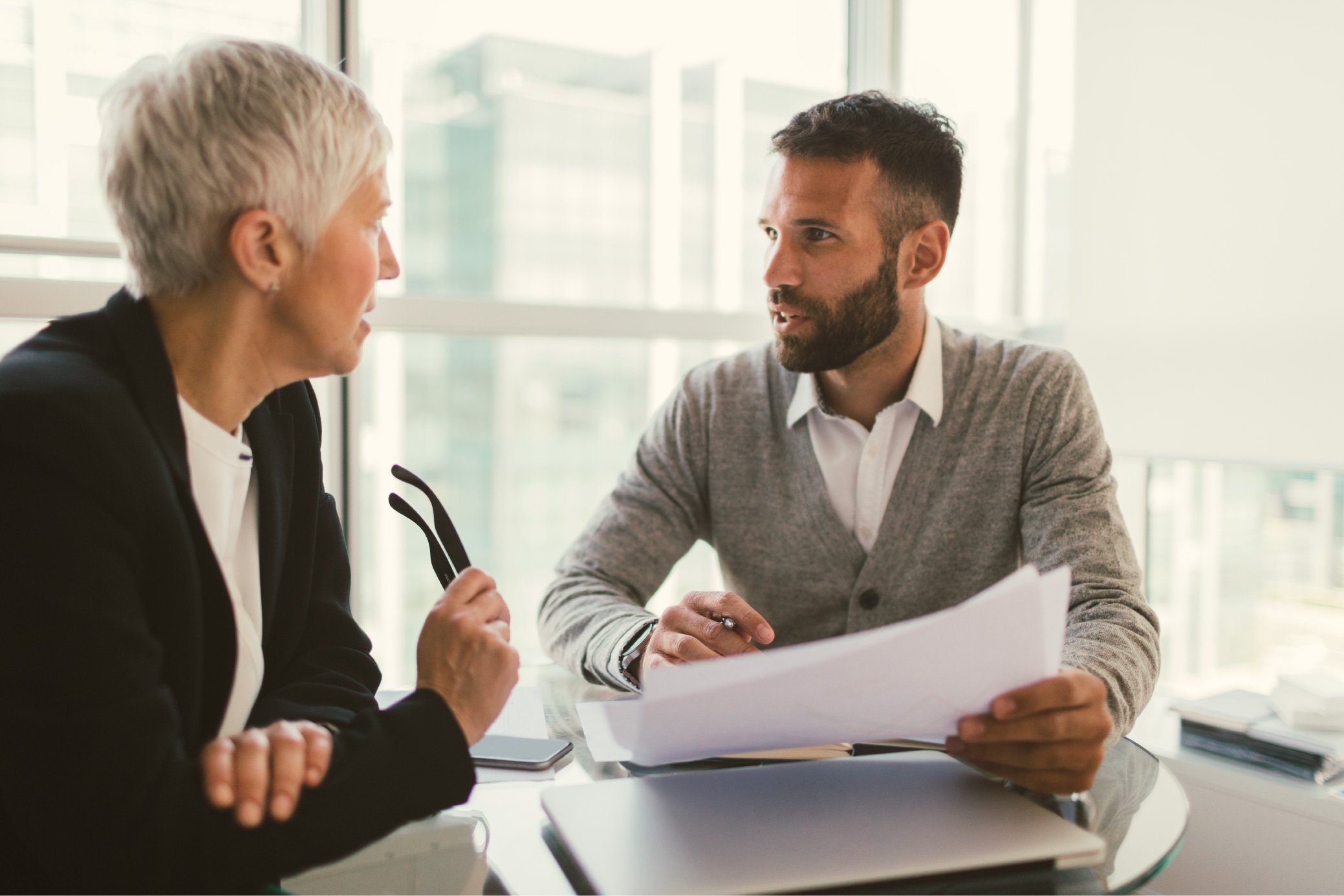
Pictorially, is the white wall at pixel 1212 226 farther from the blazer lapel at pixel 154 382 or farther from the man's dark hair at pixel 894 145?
the blazer lapel at pixel 154 382

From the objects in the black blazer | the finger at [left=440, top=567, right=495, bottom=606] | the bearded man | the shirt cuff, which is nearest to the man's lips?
the bearded man

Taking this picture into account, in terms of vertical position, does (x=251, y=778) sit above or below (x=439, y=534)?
below

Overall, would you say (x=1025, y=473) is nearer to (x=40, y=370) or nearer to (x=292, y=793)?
(x=292, y=793)

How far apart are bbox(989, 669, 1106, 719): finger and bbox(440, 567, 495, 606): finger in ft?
1.52

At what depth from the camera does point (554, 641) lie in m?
1.42

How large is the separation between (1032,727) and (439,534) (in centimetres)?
59

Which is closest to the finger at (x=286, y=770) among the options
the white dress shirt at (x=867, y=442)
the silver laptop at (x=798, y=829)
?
the silver laptop at (x=798, y=829)

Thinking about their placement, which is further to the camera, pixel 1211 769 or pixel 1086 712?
pixel 1211 769

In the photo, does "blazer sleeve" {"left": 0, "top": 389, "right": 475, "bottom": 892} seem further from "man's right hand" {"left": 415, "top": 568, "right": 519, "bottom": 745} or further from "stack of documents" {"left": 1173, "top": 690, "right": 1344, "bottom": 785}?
"stack of documents" {"left": 1173, "top": 690, "right": 1344, "bottom": 785}

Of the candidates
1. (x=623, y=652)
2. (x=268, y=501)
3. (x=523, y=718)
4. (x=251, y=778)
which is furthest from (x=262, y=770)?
(x=623, y=652)

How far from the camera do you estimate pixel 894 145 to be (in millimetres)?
1648

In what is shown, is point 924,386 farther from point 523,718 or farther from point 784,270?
point 523,718

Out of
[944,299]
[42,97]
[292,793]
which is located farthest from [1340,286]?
[42,97]

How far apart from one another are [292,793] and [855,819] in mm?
444
